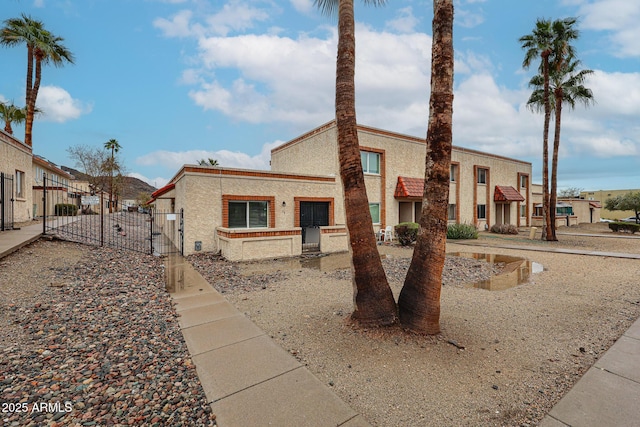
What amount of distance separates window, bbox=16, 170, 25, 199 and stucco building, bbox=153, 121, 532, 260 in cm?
601

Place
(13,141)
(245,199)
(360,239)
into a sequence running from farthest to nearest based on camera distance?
(13,141) → (245,199) → (360,239)

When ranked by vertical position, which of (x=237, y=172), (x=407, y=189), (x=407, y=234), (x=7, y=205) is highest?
(x=237, y=172)

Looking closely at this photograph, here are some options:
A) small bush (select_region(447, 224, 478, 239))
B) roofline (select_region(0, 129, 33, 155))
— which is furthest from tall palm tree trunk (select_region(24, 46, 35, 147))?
small bush (select_region(447, 224, 478, 239))

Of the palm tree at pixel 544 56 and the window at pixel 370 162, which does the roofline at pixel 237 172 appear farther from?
the palm tree at pixel 544 56

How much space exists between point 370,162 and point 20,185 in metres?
18.7

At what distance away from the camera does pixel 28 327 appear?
14.5 feet

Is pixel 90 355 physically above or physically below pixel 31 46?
below

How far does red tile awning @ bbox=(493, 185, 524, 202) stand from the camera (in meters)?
25.2

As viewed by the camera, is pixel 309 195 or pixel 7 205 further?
pixel 309 195

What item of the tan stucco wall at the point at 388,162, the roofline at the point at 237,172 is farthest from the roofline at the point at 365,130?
the roofline at the point at 237,172

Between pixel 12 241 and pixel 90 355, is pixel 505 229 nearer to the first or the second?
pixel 90 355

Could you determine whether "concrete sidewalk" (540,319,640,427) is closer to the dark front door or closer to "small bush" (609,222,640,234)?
the dark front door

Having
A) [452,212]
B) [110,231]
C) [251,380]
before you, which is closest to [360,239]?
[251,380]

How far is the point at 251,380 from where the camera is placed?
332cm
